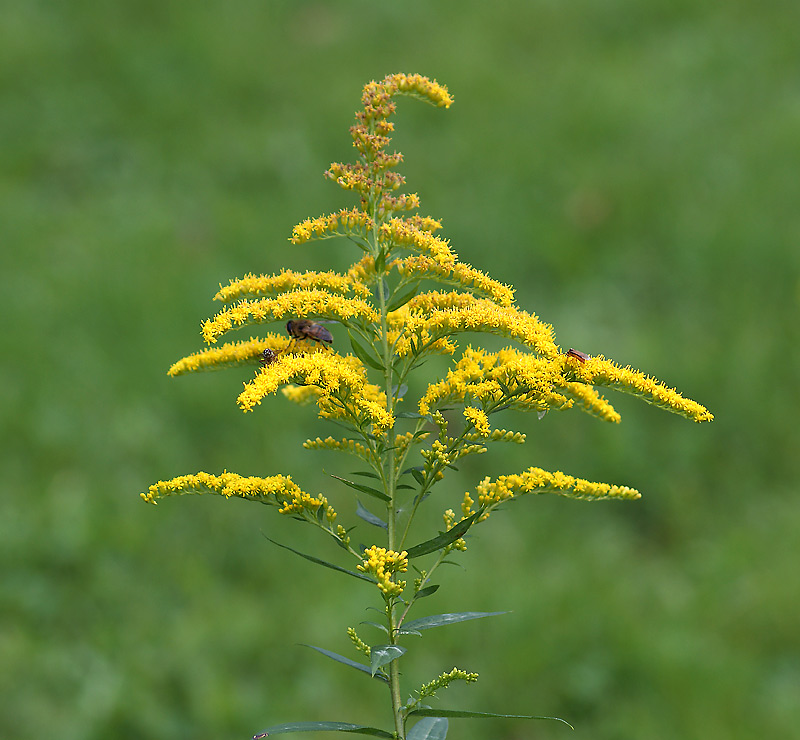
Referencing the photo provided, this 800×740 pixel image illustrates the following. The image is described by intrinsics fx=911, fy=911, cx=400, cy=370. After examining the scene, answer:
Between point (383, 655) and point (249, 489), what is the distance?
572mm

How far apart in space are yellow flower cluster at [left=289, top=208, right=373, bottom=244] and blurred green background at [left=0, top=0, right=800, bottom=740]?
421 centimetres

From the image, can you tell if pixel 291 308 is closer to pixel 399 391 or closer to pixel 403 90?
pixel 399 391

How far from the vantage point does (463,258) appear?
9.63 meters

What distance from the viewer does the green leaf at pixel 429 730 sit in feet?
7.55

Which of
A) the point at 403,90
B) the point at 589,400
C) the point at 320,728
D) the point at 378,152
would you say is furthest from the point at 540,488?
the point at 403,90

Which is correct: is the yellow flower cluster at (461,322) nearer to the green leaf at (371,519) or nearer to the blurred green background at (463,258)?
the green leaf at (371,519)

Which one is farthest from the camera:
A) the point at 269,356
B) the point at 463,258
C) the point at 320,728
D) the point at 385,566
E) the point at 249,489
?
the point at 463,258

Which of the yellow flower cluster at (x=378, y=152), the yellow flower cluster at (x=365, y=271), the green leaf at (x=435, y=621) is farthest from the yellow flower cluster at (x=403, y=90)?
the green leaf at (x=435, y=621)

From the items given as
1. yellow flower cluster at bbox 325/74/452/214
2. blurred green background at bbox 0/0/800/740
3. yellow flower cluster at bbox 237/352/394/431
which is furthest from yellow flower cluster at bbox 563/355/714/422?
blurred green background at bbox 0/0/800/740

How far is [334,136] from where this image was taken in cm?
1134

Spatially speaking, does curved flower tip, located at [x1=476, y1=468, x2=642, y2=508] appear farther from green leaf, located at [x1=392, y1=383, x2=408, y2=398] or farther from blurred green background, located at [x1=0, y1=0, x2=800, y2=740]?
blurred green background, located at [x1=0, y1=0, x2=800, y2=740]

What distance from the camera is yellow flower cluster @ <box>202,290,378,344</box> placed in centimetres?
248

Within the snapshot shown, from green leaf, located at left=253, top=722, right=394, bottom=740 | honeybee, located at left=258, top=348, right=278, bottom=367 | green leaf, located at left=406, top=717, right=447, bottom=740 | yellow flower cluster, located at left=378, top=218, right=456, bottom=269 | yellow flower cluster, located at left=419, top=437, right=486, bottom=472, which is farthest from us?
honeybee, located at left=258, top=348, right=278, bottom=367

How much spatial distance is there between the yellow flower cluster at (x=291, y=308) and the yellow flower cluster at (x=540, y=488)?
612mm
